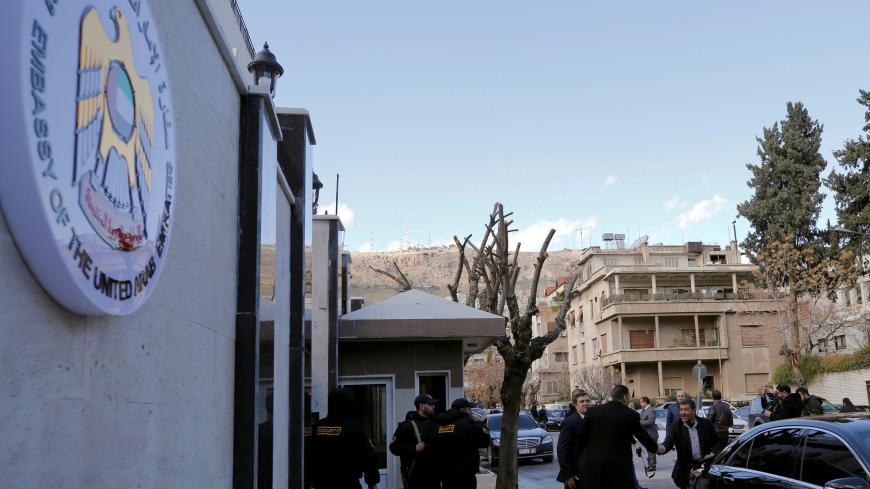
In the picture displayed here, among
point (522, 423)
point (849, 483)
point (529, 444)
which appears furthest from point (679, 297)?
point (849, 483)

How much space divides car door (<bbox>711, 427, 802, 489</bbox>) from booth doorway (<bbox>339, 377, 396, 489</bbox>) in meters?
7.77

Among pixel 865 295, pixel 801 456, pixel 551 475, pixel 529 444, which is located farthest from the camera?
pixel 865 295

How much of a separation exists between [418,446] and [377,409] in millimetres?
6005

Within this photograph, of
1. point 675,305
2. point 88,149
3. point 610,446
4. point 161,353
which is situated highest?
point 675,305

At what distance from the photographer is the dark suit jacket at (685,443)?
10953mm

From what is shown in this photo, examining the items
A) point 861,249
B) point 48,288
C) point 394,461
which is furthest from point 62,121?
point 861,249

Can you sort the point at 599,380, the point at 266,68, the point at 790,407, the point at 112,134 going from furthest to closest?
the point at 599,380, the point at 790,407, the point at 266,68, the point at 112,134

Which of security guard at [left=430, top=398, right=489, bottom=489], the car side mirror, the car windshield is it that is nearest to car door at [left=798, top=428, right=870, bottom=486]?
the car side mirror

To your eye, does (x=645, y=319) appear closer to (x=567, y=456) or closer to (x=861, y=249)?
(x=861, y=249)

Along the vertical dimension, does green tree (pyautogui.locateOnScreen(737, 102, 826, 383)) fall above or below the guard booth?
above

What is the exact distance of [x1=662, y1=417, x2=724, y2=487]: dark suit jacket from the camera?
35.9 feet

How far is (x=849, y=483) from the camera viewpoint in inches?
206

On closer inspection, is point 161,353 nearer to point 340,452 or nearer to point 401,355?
point 340,452

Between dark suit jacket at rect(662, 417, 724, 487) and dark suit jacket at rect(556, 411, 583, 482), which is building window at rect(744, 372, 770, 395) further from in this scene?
dark suit jacket at rect(556, 411, 583, 482)
